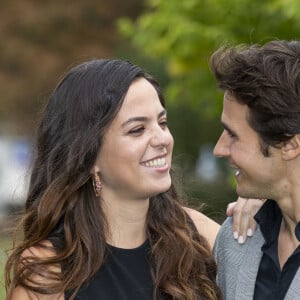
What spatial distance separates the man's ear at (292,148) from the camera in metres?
3.84

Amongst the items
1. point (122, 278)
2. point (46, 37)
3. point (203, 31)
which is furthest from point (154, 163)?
point (46, 37)

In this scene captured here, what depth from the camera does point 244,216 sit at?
4.29 m

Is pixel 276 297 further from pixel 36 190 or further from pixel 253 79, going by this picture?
Answer: pixel 36 190

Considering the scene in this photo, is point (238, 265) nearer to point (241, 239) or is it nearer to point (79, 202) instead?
point (241, 239)

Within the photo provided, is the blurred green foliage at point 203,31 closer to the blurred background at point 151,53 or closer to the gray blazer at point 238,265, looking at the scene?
the blurred background at point 151,53

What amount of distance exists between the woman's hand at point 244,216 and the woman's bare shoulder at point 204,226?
24cm

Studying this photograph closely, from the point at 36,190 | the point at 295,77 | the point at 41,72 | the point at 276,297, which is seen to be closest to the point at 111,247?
the point at 36,190

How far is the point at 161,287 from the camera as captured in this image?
4.30 meters

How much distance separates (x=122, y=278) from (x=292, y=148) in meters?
1.02

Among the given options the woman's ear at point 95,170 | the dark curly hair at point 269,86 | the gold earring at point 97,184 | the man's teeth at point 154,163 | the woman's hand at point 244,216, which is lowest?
the woman's hand at point 244,216

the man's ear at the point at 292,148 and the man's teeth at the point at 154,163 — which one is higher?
the man's ear at the point at 292,148

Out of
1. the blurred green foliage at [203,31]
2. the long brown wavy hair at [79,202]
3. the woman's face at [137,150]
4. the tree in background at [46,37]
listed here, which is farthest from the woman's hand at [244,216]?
the tree in background at [46,37]

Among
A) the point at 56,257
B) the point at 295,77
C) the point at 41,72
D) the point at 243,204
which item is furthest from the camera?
the point at 41,72

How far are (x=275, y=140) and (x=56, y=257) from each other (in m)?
1.09
